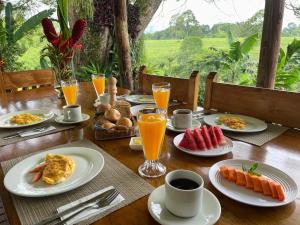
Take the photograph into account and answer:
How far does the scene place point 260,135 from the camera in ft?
3.32

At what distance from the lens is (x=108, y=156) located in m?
0.86

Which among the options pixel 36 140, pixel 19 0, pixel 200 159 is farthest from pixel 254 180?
pixel 19 0

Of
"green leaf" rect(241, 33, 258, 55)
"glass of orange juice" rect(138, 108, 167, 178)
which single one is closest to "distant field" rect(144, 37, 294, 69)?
"green leaf" rect(241, 33, 258, 55)

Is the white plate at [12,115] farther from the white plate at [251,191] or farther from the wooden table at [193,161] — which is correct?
the white plate at [251,191]

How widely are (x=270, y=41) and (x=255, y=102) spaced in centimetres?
108

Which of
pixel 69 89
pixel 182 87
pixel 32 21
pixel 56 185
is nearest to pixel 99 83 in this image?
pixel 69 89

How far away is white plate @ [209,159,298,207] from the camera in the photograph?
1.90ft

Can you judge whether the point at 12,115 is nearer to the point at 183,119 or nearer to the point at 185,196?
Result: the point at 183,119

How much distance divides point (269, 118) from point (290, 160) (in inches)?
15.9

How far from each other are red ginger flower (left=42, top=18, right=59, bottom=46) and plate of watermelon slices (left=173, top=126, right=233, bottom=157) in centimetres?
113

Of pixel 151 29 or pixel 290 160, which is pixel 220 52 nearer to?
pixel 151 29

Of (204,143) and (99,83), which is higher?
(99,83)

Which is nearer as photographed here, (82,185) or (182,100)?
(82,185)

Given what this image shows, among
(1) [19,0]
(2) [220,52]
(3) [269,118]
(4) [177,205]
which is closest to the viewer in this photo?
(4) [177,205]
